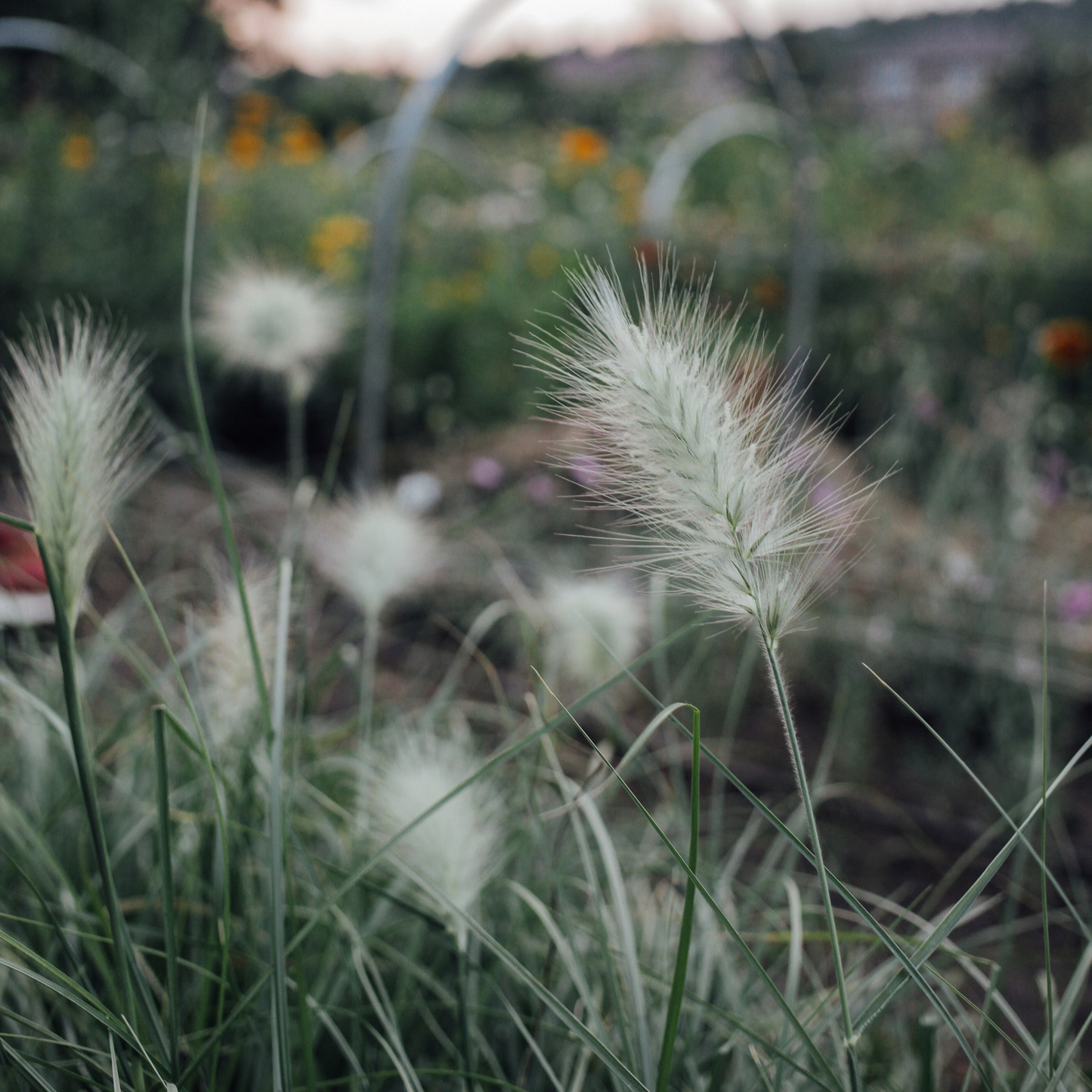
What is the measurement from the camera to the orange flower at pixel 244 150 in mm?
6170

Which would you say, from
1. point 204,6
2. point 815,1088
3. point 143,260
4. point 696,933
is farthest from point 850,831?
point 204,6

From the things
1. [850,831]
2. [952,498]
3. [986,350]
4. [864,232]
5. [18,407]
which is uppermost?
[864,232]

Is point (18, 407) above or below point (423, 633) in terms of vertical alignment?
above

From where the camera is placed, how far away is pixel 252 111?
22.9ft

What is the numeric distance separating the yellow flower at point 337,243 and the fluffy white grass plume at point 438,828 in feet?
13.1

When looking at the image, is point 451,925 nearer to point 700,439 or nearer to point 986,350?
point 700,439

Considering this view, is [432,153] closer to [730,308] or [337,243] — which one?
[337,243]

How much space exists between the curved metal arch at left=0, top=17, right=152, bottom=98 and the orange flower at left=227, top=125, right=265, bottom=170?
2.13 metres

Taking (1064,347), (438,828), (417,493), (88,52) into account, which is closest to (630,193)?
(1064,347)

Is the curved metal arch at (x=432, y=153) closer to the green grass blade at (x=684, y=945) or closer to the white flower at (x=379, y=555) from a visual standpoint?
the white flower at (x=379, y=555)

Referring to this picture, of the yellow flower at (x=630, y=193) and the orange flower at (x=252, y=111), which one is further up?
the orange flower at (x=252, y=111)

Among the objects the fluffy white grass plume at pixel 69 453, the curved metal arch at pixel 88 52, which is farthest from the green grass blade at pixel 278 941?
the curved metal arch at pixel 88 52

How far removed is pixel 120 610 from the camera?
1.62 metres

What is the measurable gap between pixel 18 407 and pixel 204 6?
5.23 meters
